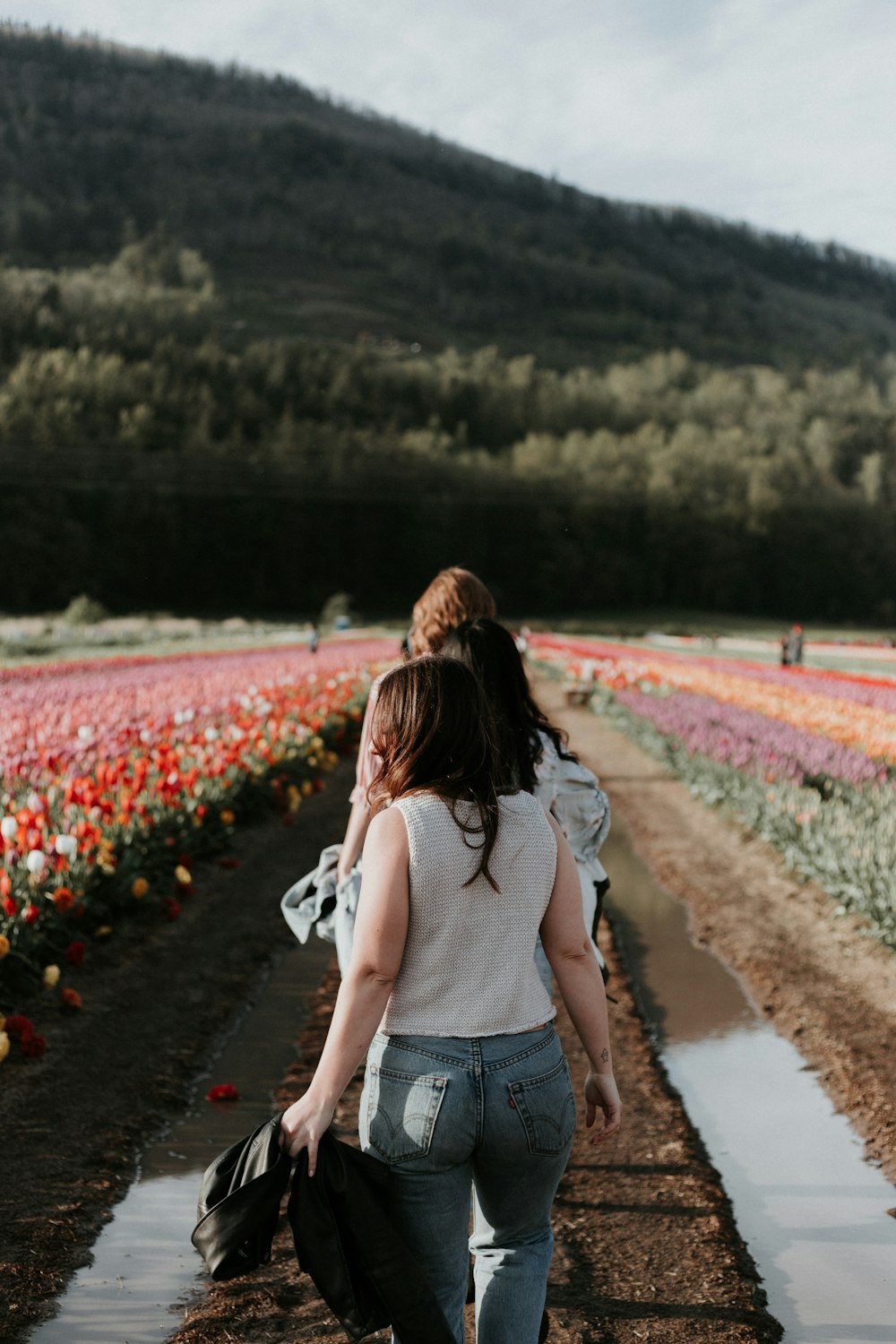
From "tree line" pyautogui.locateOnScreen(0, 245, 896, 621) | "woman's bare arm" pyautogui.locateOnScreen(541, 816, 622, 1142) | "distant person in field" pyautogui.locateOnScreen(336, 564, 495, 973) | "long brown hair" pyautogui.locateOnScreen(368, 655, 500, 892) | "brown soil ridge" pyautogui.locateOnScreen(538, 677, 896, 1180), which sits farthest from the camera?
"tree line" pyautogui.locateOnScreen(0, 245, 896, 621)

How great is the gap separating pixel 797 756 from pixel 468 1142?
9183 millimetres

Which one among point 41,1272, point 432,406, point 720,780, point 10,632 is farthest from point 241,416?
point 41,1272

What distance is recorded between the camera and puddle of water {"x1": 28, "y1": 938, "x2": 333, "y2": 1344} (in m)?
3.02

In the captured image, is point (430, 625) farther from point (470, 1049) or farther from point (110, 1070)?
point (110, 1070)

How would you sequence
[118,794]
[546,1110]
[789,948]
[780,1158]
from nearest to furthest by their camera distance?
[546,1110], [780,1158], [789,948], [118,794]

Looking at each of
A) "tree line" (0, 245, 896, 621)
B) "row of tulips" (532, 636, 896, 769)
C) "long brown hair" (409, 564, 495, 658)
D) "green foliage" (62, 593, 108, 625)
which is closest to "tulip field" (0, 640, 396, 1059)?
"long brown hair" (409, 564, 495, 658)

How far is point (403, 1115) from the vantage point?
211cm

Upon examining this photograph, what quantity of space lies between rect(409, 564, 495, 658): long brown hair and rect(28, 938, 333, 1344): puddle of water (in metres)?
1.82

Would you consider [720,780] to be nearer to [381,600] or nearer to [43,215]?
[381,600]

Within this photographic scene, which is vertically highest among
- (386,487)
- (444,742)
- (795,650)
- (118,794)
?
(386,487)

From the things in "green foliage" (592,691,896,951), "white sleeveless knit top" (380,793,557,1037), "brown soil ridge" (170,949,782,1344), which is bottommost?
"brown soil ridge" (170,949,782,1344)

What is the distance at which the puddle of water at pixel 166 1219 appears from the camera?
3021 mm

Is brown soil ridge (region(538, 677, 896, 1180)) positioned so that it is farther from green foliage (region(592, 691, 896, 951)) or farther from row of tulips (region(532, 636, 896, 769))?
row of tulips (region(532, 636, 896, 769))

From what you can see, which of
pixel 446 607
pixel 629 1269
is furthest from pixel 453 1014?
pixel 446 607
